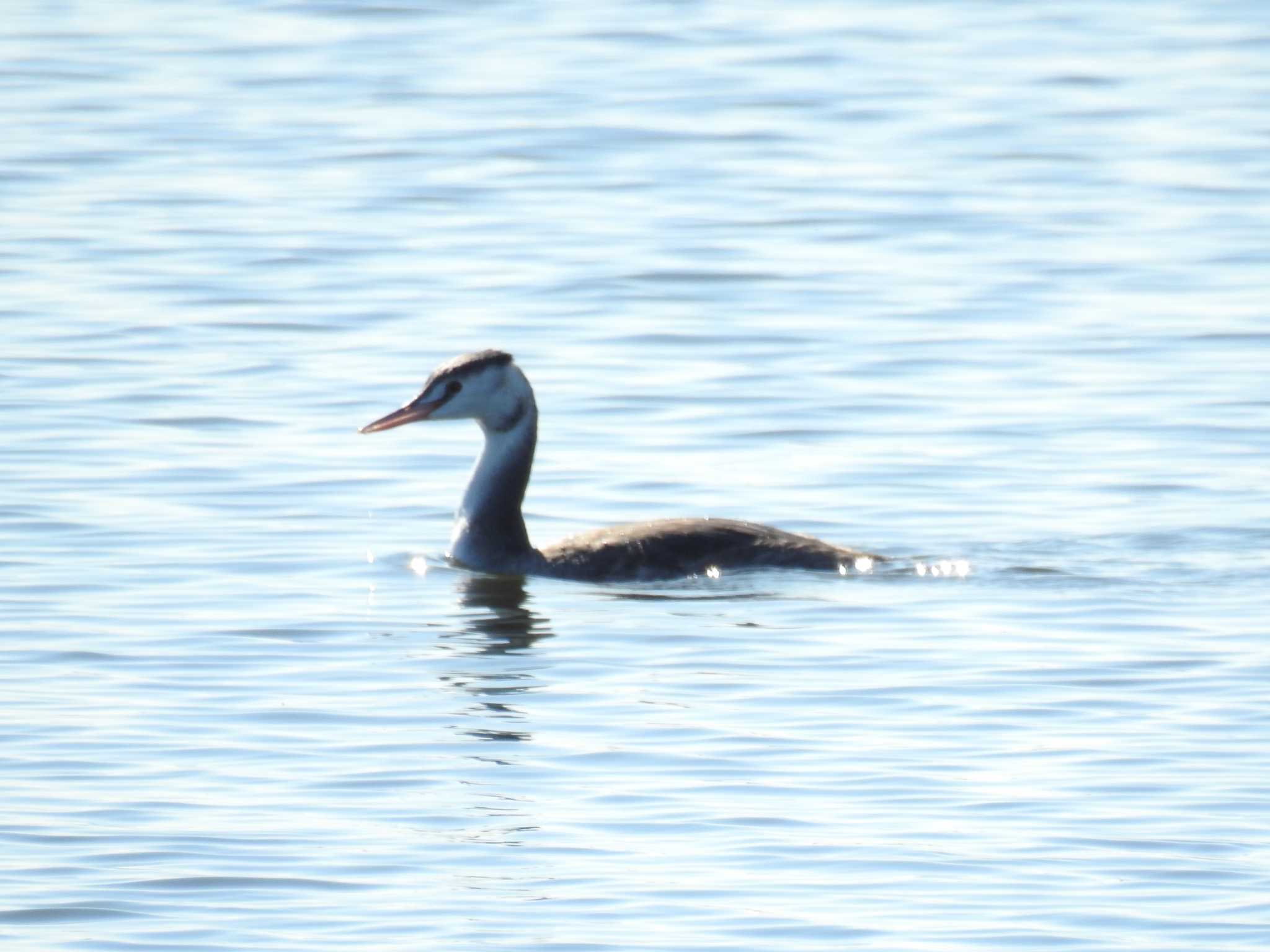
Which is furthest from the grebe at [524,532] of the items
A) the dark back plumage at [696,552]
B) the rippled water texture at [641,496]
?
the rippled water texture at [641,496]

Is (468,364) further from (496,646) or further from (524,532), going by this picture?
(496,646)

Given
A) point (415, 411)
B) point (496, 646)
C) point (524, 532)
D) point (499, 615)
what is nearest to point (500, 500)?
point (524, 532)

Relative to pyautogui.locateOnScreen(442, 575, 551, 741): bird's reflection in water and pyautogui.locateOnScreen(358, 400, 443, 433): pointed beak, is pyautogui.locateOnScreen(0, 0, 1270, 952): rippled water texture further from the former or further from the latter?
pyautogui.locateOnScreen(358, 400, 443, 433): pointed beak

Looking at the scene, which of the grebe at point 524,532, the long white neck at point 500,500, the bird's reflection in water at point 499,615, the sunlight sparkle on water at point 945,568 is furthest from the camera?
the long white neck at point 500,500

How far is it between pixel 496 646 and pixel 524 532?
198 centimetres

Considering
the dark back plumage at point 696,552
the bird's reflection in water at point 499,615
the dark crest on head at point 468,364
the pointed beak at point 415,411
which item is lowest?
the bird's reflection in water at point 499,615

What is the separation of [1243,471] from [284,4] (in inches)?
838

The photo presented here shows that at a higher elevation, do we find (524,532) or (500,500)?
(500,500)

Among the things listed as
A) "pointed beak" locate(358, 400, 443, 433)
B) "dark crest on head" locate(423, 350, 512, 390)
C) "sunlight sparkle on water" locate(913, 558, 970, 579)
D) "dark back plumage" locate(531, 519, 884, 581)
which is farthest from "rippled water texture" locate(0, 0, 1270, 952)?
"dark crest on head" locate(423, 350, 512, 390)

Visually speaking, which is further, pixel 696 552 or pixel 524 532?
pixel 524 532

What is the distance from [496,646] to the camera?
1211 centimetres

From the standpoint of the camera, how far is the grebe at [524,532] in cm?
1330

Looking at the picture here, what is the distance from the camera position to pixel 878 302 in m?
19.4

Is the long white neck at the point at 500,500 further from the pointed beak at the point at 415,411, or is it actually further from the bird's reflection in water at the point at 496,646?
the pointed beak at the point at 415,411
